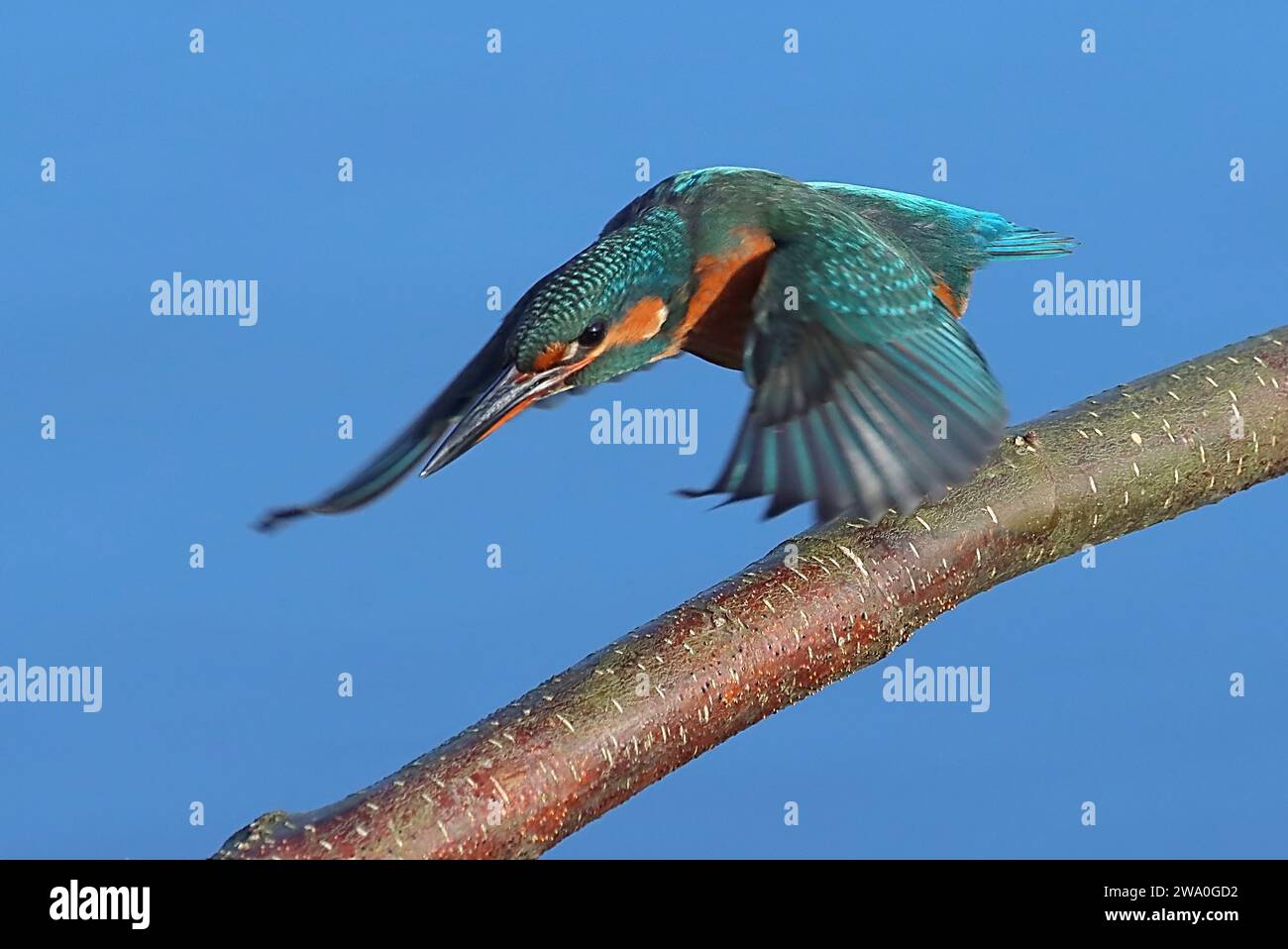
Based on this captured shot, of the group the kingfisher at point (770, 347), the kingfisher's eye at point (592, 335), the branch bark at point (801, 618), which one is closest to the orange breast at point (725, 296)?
the kingfisher at point (770, 347)

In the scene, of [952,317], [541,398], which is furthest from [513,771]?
[952,317]

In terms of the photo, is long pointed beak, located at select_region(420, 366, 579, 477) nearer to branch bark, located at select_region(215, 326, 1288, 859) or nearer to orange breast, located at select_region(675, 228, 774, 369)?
orange breast, located at select_region(675, 228, 774, 369)

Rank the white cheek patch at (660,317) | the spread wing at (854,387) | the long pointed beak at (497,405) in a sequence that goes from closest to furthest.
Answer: the spread wing at (854,387), the long pointed beak at (497,405), the white cheek patch at (660,317)

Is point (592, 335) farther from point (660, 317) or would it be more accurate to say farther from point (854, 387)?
point (854, 387)

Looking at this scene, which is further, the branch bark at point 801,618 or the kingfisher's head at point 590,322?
the kingfisher's head at point 590,322

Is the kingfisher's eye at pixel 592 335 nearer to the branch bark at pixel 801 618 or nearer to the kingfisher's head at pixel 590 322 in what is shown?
the kingfisher's head at pixel 590 322

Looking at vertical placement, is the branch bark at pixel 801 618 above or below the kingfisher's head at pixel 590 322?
below

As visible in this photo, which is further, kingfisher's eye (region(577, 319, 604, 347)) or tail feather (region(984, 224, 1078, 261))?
tail feather (region(984, 224, 1078, 261))

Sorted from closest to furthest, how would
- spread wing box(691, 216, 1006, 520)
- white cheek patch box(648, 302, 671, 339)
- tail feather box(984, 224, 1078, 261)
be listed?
spread wing box(691, 216, 1006, 520), white cheek patch box(648, 302, 671, 339), tail feather box(984, 224, 1078, 261)

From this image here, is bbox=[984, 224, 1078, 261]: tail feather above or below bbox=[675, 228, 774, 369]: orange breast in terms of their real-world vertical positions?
above

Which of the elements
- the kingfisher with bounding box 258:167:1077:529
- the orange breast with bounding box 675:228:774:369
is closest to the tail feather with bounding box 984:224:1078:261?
the kingfisher with bounding box 258:167:1077:529
